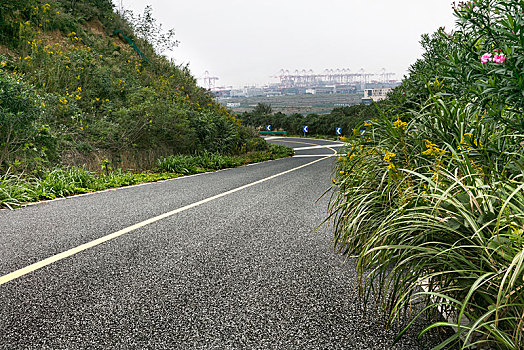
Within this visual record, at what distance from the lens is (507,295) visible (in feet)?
6.57

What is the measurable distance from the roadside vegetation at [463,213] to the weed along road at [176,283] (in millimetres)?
352

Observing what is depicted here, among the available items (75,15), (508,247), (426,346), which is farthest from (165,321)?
(75,15)

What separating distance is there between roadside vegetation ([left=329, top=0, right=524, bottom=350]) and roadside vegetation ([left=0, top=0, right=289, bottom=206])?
19.9 feet

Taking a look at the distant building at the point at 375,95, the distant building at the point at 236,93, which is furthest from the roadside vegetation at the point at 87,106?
the distant building at the point at 236,93

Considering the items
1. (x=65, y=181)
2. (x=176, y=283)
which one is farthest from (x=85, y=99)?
(x=176, y=283)

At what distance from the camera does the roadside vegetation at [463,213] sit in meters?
2.17

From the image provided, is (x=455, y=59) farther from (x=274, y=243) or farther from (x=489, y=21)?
(x=274, y=243)

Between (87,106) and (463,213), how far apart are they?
42.0ft

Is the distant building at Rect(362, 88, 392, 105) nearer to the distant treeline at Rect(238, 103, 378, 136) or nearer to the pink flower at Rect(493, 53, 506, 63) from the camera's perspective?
the pink flower at Rect(493, 53, 506, 63)

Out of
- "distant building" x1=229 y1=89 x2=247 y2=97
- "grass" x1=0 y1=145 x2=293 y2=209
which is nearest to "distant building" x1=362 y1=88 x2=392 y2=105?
"grass" x1=0 y1=145 x2=293 y2=209

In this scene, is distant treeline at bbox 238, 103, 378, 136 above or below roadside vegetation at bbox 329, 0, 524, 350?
above

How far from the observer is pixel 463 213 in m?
2.52

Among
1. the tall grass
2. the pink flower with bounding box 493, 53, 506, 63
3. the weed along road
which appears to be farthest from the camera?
the pink flower with bounding box 493, 53, 506, 63

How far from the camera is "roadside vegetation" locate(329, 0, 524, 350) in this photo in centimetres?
217
